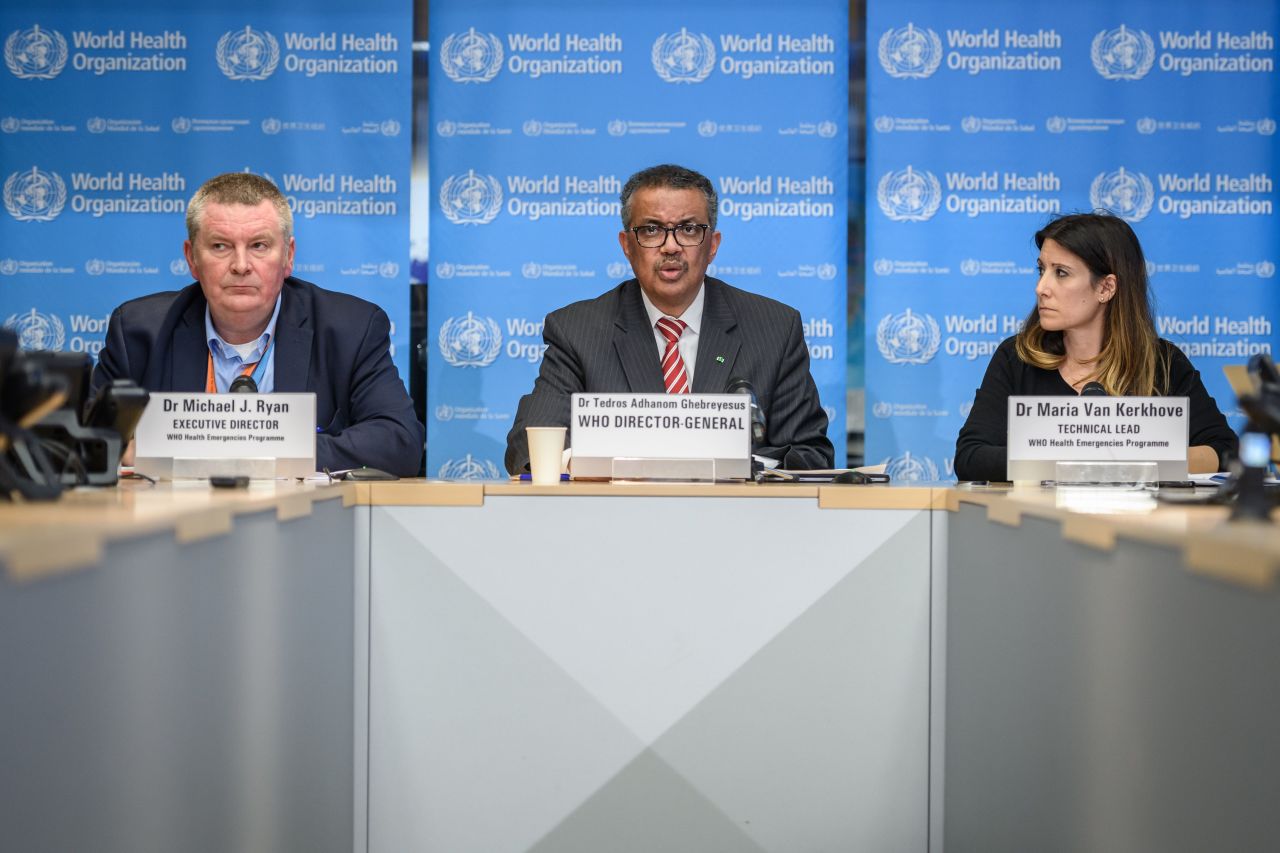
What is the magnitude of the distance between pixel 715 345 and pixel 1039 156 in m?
1.66

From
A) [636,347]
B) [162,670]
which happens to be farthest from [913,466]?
[162,670]

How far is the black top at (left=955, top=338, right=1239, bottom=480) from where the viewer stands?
284 cm

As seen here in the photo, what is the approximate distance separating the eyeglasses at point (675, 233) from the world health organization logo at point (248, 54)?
170cm

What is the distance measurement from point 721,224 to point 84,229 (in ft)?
7.20

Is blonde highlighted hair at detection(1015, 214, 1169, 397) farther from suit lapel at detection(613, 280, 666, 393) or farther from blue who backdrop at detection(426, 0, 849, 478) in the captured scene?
blue who backdrop at detection(426, 0, 849, 478)

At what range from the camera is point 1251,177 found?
4.07m

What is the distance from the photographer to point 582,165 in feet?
13.5

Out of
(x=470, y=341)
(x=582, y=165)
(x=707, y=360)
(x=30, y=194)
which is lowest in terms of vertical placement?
(x=707, y=360)

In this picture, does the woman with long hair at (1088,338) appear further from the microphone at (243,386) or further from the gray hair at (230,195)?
the gray hair at (230,195)

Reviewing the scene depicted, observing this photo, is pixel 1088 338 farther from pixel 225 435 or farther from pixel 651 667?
pixel 225 435

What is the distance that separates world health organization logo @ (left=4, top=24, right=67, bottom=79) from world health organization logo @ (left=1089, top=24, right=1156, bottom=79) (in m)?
3.56

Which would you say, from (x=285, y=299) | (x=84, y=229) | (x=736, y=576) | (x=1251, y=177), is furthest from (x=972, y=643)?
(x=84, y=229)

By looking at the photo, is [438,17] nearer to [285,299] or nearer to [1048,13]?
[285,299]

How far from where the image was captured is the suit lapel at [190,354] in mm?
2867
